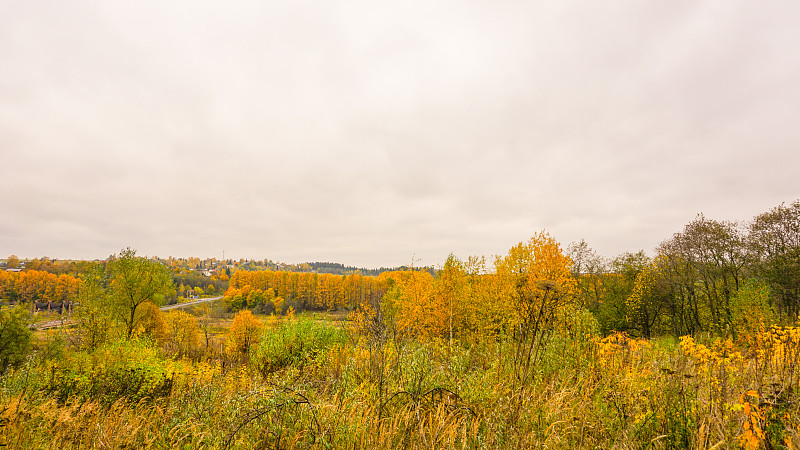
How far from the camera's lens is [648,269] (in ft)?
92.0

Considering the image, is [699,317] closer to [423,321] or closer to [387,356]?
[423,321]

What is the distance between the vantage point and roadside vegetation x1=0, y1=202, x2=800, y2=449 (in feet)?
12.2

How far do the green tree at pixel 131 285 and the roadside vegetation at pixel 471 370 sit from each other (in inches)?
5.8

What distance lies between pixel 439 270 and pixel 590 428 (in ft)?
67.3

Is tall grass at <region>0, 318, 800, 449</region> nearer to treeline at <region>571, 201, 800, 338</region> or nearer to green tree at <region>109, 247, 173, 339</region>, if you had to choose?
treeline at <region>571, 201, 800, 338</region>

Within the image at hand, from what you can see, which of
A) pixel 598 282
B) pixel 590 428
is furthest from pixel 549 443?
pixel 598 282

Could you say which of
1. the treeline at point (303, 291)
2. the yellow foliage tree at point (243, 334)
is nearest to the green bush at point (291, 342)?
the yellow foliage tree at point (243, 334)

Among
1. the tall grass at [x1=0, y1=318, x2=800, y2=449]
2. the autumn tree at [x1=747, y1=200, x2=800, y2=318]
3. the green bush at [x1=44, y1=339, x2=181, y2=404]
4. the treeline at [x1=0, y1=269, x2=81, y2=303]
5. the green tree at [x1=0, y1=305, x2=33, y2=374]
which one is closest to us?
the tall grass at [x1=0, y1=318, x2=800, y2=449]

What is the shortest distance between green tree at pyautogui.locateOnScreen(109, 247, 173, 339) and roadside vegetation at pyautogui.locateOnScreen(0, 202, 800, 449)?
148 mm

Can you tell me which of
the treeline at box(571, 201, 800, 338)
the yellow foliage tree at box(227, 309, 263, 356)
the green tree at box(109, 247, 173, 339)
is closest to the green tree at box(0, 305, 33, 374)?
the green tree at box(109, 247, 173, 339)

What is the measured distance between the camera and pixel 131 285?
29453 millimetres

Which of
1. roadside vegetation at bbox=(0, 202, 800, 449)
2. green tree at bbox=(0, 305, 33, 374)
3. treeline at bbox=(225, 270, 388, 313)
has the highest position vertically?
roadside vegetation at bbox=(0, 202, 800, 449)

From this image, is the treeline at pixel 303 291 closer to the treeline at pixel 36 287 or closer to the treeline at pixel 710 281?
the treeline at pixel 36 287

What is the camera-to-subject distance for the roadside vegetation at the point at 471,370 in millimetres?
3730
